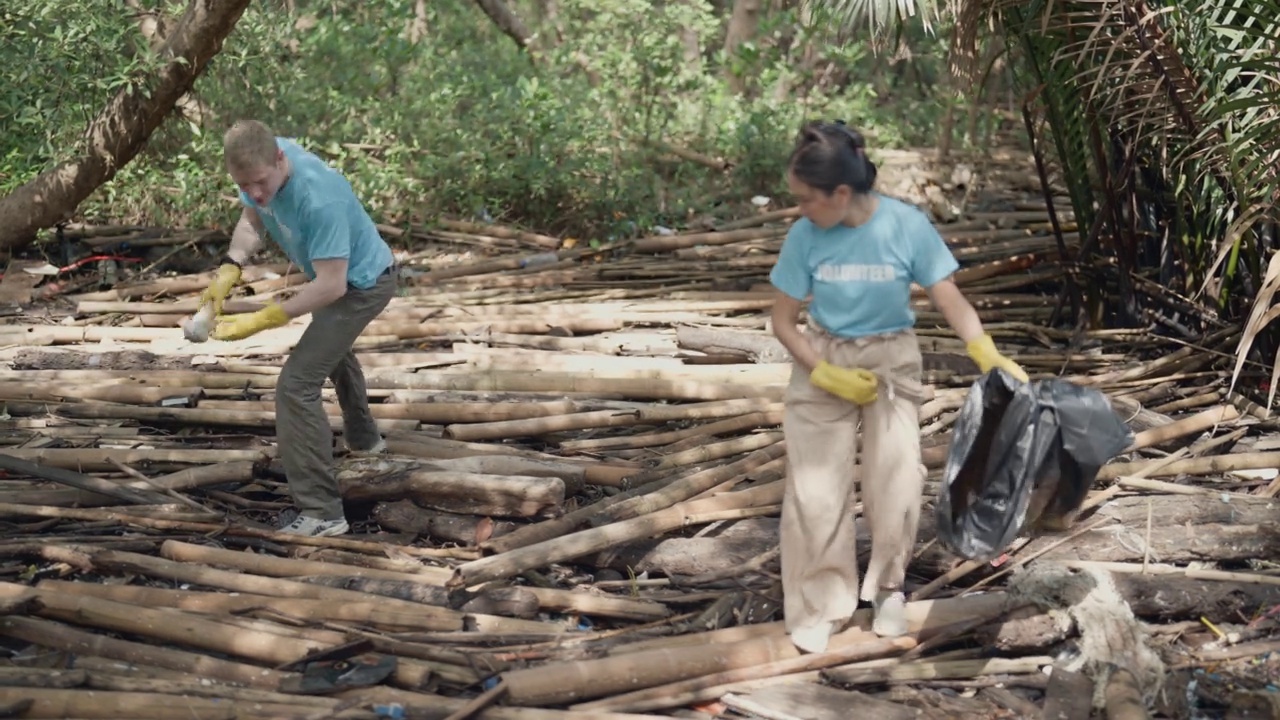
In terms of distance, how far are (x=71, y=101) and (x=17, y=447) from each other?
182 inches

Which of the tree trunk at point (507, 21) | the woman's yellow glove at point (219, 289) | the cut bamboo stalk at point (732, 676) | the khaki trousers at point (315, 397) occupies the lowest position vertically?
the cut bamboo stalk at point (732, 676)

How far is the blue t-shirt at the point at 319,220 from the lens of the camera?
5359 mm

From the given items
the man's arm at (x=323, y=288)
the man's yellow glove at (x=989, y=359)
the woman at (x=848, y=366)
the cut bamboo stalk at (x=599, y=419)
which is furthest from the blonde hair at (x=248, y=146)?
the man's yellow glove at (x=989, y=359)

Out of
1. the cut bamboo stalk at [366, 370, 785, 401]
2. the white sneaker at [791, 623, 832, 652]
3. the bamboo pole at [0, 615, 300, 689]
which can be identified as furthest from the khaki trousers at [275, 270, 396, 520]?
the white sneaker at [791, 623, 832, 652]

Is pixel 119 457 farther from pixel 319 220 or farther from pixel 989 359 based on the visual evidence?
pixel 989 359

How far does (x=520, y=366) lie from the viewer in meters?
7.71

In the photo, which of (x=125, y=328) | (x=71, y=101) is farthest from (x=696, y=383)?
(x=71, y=101)

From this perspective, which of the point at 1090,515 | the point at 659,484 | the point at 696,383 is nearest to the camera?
the point at 1090,515

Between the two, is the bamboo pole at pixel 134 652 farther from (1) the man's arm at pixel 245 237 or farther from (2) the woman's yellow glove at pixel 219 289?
(1) the man's arm at pixel 245 237

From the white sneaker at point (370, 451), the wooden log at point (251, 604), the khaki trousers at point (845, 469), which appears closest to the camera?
the khaki trousers at point (845, 469)

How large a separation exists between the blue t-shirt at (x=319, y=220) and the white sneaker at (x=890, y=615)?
7.99ft

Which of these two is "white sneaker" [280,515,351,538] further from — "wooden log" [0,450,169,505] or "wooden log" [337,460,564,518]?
"wooden log" [0,450,169,505]

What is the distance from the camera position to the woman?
430 cm

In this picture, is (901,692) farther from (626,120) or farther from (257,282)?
(626,120)
